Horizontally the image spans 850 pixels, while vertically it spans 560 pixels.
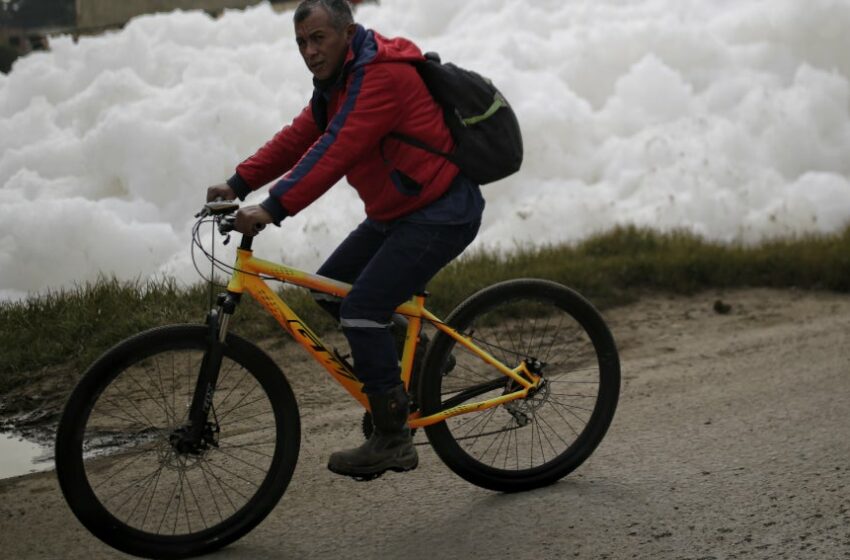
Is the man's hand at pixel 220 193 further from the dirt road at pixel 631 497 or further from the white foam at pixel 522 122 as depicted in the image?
the white foam at pixel 522 122

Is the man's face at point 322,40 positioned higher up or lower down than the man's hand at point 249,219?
higher up

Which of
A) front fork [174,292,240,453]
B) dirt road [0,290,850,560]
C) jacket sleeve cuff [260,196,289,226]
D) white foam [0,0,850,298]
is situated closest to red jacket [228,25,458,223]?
jacket sleeve cuff [260,196,289,226]

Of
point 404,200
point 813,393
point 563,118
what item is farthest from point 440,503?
point 563,118

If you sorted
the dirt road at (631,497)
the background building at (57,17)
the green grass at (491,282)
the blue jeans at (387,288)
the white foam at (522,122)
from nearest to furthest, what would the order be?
the dirt road at (631,497) → the blue jeans at (387,288) → the green grass at (491,282) → the white foam at (522,122) → the background building at (57,17)

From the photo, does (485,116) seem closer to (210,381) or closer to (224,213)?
(224,213)

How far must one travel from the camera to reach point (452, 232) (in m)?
4.58

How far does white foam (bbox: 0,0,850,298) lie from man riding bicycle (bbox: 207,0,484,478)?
3.30 meters

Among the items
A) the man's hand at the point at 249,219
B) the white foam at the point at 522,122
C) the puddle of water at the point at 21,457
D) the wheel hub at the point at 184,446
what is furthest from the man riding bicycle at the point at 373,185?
the white foam at the point at 522,122

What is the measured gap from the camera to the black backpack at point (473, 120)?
14.8 feet

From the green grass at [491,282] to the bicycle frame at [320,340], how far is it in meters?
2.26

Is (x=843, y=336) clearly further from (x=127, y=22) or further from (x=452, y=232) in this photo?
(x=127, y=22)

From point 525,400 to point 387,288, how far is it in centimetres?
98

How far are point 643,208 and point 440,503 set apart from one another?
5.34 m

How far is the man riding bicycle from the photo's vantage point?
14.0 ft
